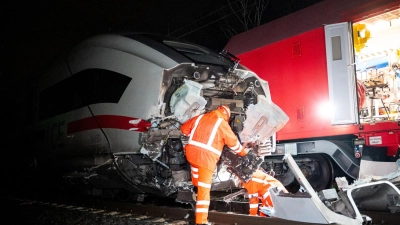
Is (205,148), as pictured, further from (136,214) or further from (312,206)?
(136,214)

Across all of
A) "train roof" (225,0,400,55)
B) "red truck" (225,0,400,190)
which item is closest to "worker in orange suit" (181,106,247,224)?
"red truck" (225,0,400,190)

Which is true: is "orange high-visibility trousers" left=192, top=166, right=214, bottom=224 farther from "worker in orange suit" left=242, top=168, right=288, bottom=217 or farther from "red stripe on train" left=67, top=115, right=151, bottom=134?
"red stripe on train" left=67, top=115, right=151, bottom=134

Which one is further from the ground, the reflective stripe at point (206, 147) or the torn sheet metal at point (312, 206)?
the reflective stripe at point (206, 147)

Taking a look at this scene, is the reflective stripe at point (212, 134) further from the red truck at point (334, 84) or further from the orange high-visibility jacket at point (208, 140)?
the red truck at point (334, 84)

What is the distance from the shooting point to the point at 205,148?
185 inches

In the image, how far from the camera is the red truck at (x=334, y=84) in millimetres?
6332

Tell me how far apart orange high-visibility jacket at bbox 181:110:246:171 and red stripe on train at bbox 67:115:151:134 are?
2.51 feet

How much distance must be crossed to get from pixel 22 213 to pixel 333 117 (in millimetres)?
5466

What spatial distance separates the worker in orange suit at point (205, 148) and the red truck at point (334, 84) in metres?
1.91

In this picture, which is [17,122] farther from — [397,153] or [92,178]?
[397,153]

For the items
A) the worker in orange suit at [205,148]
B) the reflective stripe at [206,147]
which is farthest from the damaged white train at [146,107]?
the reflective stripe at [206,147]


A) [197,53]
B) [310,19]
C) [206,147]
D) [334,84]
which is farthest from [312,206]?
[310,19]

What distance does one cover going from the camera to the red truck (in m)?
6.33

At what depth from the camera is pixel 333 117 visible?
257 inches
